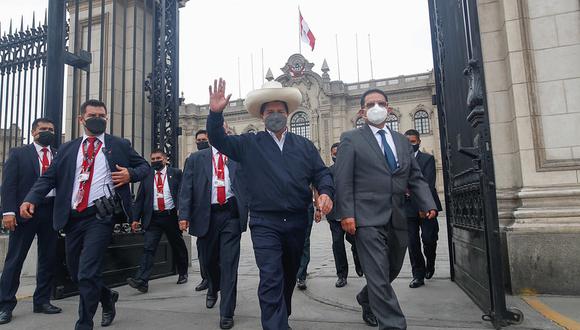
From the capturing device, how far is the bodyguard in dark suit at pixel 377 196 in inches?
130

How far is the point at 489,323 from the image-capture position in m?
3.69

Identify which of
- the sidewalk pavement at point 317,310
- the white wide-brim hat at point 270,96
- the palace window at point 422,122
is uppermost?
the palace window at point 422,122

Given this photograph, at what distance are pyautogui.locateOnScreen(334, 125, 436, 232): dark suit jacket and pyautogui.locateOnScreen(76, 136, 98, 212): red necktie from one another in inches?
86.9

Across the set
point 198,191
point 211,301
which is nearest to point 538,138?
point 198,191

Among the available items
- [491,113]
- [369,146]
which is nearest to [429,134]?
[491,113]

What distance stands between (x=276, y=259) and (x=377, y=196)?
0.93 meters

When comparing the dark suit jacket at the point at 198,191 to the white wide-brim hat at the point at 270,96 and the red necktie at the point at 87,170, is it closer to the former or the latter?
the white wide-brim hat at the point at 270,96

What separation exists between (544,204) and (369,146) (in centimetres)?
255

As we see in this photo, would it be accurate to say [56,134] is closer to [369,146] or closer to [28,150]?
[28,150]

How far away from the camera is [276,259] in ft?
10.7

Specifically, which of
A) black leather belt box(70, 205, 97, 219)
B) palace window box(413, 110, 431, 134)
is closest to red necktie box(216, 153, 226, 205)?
black leather belt box(70, 205, 97, 219)

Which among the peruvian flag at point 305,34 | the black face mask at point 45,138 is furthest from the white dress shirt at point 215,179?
the peruvian flag at point 305,34

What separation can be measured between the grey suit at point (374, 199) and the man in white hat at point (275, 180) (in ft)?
0.59

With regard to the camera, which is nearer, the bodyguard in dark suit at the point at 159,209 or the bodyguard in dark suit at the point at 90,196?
the bodyguard in dark suit at the point at 90,196
